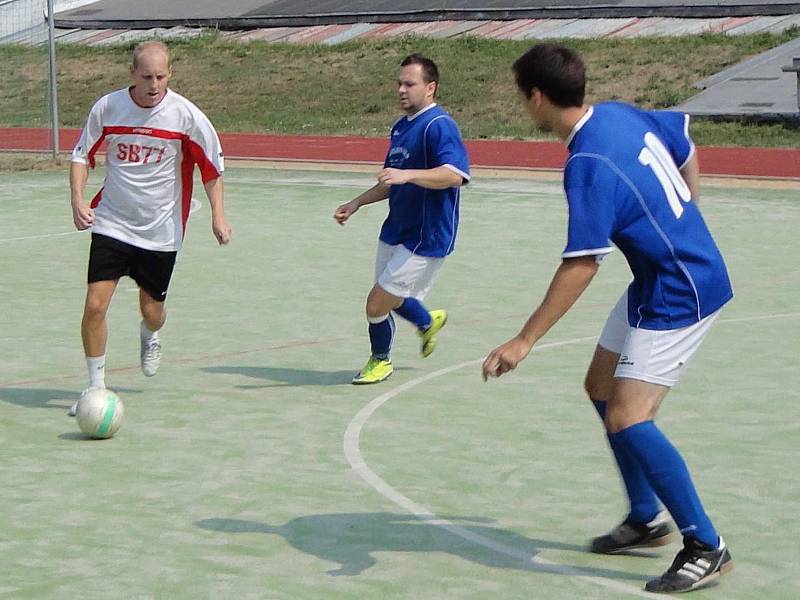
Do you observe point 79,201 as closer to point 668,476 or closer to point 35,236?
point 668,476

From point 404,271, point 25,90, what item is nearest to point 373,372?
point 404,271

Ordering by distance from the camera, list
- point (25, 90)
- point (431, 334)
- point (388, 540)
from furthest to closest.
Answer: point (25, 90), point (431, 334), point (388, 540)

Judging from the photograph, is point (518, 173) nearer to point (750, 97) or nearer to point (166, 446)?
point (750, 97)

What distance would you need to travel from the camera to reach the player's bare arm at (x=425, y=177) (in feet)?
27.7

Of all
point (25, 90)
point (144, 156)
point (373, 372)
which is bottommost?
point (25, 90)

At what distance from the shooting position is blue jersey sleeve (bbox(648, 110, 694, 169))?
229 inches

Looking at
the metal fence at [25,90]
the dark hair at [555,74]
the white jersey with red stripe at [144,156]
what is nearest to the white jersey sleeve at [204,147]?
the white jersey with red stripe at [144,156]

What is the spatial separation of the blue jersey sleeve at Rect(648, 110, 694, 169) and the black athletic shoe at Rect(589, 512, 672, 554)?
54.4 inches

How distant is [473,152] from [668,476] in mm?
20394

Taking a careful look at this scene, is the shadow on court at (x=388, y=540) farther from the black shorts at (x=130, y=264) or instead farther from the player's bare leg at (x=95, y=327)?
the black shorts at (x=130, y=264)

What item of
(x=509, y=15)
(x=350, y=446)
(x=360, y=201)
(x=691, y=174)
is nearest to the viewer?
(x=691, y=174)

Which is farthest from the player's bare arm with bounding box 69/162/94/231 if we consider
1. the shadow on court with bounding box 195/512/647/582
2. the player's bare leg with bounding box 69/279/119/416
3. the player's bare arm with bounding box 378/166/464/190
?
the shadow on court with bounding box 195/512/647/582

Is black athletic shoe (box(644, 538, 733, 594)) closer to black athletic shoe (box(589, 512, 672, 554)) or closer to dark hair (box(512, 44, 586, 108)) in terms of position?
black athletic shoe (box(589, 512, 672, 554))

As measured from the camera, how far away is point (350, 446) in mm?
7922
